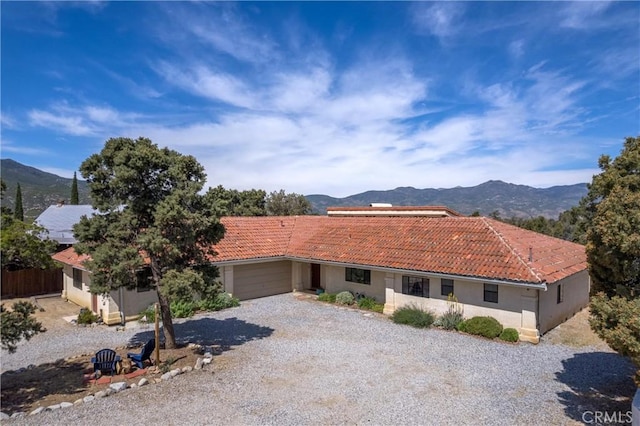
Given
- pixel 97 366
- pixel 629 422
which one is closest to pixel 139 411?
pixel 97 366

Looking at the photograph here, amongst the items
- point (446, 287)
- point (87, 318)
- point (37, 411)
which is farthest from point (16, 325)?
point (446, 287)

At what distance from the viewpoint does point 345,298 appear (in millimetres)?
21125

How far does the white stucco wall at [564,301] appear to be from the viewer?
16125mm

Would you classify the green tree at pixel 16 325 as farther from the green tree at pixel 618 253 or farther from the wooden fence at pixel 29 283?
the wooden fence at pixel 29 283

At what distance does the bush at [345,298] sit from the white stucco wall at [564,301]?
890 centimetres

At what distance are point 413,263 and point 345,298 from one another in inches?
178

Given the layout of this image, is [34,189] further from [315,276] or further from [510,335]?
[510,335]

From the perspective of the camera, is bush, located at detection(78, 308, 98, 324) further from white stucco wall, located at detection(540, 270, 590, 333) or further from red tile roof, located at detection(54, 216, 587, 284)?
white stucco wall, located at detection(540, 270, 590, 333)

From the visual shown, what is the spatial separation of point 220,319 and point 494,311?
11976 mm

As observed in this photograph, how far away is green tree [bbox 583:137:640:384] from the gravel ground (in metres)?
2.73

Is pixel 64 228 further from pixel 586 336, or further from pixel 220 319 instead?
pixel 586 336

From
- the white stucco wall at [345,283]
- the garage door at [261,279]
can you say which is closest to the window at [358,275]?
the white stucco wall at [345,283]

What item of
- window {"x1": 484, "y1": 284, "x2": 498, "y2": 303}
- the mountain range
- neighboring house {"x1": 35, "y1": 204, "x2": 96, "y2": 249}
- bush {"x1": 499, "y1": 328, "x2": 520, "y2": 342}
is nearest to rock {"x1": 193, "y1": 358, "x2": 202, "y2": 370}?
bush {"x1": 499, "y1": 328, "x2": 520, "y2": 342}

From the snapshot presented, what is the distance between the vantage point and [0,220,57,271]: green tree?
9.29 meters
